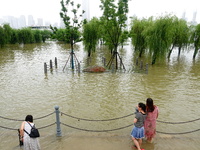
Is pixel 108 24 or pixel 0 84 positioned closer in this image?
pixel 0 84

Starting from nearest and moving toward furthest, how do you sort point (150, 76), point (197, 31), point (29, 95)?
1. point (29, 95)
2. point (150, 76)
3. point (197, 31)

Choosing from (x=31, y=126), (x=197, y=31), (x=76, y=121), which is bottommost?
(x=76, y=121)

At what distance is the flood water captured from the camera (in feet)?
19.1

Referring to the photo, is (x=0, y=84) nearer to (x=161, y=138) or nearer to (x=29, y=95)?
(x=29, y=95)

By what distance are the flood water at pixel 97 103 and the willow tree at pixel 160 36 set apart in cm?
320

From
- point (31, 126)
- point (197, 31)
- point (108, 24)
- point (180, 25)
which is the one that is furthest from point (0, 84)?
point (197, 31)

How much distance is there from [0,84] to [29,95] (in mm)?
3915

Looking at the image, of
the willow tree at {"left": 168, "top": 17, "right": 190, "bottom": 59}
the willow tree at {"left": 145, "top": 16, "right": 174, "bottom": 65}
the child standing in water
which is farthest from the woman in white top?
the willow tree at {"left": 168, "top": 17, "right": 190, "bottom": 59}

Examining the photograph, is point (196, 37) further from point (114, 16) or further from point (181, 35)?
point (114, 16)

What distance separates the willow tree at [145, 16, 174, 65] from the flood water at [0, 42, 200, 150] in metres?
3.20

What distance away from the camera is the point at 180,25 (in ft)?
73.0

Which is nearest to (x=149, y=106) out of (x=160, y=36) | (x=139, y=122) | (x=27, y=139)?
(x=139, y=122)

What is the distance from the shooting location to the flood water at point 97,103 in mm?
5836

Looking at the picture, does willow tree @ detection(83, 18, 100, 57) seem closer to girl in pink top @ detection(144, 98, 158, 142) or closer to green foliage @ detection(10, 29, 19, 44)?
girl in pink top @ detection(144, 98, 158, 142)
